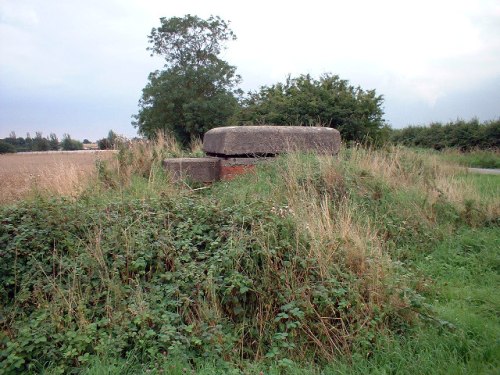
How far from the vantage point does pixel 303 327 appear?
3395mm

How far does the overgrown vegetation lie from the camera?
10.1 feet

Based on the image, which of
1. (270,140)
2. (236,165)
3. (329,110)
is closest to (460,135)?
(329,110)

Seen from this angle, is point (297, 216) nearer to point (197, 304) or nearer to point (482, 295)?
point (197, 304)

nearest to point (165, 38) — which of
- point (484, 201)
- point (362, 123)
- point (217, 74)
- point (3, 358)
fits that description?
point (217, 74)

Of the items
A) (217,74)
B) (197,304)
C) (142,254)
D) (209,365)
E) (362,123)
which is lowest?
(209,365)

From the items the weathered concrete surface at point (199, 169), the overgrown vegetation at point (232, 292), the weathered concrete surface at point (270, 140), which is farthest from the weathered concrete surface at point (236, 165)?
the overgrown vegetation at point (232, 292)

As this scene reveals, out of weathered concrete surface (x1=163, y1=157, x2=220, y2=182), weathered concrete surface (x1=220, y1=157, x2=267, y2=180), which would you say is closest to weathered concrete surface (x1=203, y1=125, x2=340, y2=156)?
weathered concrete surface (x1=220, y1=157, x2=267, y2=180)

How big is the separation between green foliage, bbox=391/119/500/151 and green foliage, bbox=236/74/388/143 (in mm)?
10417

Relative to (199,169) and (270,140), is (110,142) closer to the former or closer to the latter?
(199,169)

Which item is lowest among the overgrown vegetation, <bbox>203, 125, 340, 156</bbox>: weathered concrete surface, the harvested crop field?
the overgrown vegetation

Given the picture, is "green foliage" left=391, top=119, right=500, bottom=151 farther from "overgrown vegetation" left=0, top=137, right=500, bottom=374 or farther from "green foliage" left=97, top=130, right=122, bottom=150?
"overgrown vegetation" left=0, top=137, right=500, bottom=374

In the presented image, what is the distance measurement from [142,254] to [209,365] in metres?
1.32

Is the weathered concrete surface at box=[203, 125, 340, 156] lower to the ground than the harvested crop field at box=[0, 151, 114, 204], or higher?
higher

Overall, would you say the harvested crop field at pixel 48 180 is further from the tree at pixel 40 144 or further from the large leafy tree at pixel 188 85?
the large leafy tree at pixel 188 85
